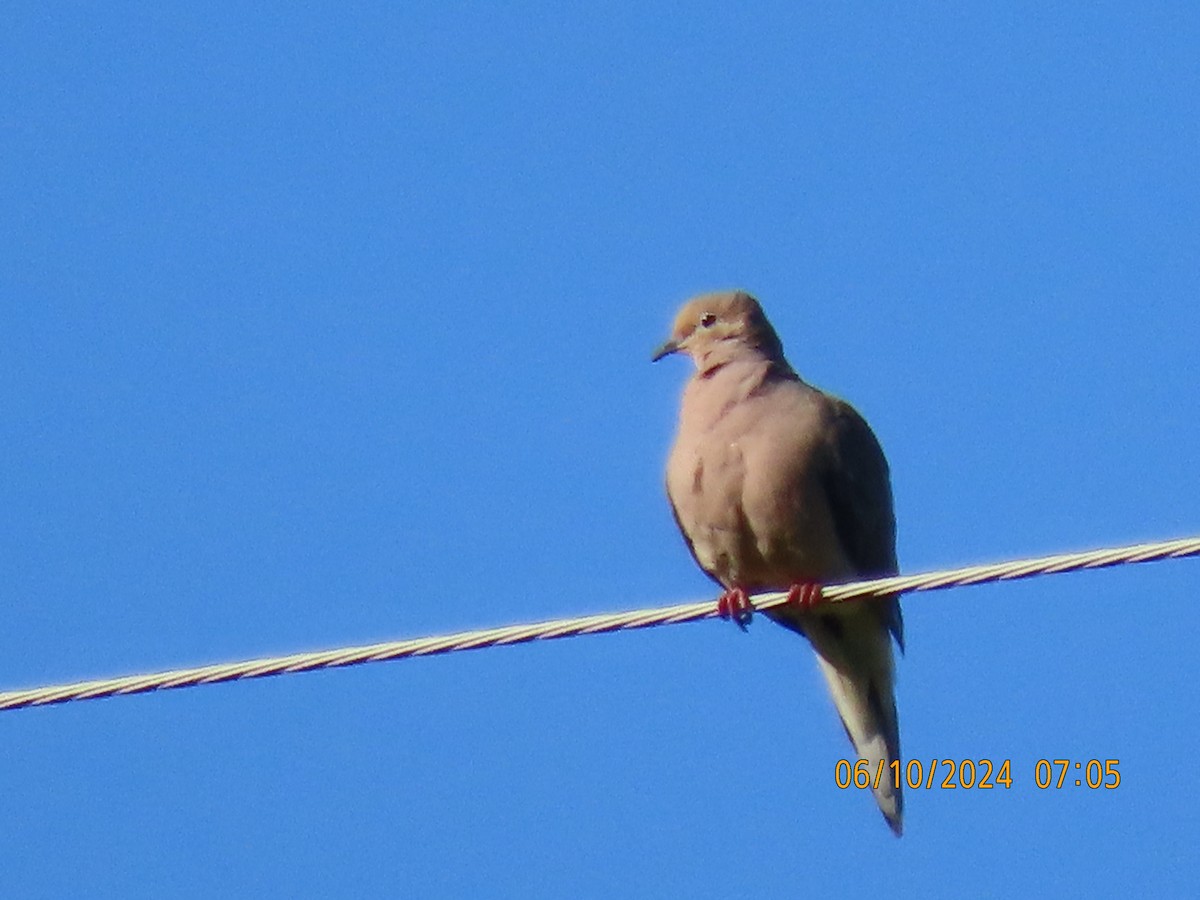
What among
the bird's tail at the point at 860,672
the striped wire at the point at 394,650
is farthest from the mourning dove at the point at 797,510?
the striped wire at the point at 394,650

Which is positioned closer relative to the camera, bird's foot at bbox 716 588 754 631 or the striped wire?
the striped wire

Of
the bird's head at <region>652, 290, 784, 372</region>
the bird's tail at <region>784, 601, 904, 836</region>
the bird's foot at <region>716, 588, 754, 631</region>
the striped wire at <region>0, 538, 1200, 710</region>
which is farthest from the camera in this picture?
the bird's head at <region>652, 290, 784, 372</region>

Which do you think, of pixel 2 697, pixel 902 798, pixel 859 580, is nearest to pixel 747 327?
pixel 859 580

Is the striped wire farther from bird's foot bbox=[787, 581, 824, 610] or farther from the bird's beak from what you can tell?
the bird's beak

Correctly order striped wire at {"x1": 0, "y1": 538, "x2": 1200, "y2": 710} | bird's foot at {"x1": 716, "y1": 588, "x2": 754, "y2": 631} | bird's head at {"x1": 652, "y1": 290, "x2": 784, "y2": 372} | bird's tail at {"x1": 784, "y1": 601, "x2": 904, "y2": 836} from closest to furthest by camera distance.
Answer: striped wire at {"x1": 0, "y1": 538, "x2": 1200, "y2": 710} → bird's foot at {"x1": 716, "y1": 588, "x2": 754, "y2": 631} → bird's tail at {"x1": 784, "y1": 601, "x2": 904, "y2": 836} → bird's head at {"x1": 652, "y1": 290, "x2": 784, "y2": 372}

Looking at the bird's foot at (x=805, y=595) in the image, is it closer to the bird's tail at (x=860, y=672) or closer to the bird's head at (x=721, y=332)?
the bird's tail at (x=860, y=672)

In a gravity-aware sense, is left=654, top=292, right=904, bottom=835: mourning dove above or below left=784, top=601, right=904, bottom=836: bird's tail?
above

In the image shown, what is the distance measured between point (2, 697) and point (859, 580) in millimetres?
3145

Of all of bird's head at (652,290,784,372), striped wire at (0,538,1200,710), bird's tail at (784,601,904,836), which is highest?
bird's head at (652,290,784,372)

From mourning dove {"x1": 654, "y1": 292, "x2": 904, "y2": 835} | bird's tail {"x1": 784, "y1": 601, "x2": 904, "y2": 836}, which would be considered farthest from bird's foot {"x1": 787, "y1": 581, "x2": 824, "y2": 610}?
bird's tail {"x1": 784, "y1": 601, "x2": 904, "y2": 836}

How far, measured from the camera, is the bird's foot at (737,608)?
22.4ft

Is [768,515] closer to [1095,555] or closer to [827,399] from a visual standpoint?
[827,399]

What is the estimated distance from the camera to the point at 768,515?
7082 millimetres

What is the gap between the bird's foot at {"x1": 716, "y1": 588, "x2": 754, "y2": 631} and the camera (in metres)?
6.83
